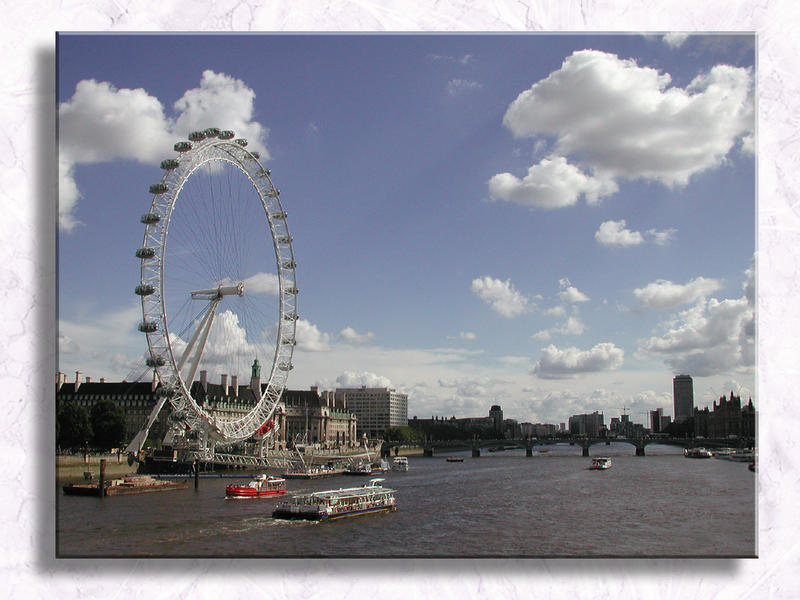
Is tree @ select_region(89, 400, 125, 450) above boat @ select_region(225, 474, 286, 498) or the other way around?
above

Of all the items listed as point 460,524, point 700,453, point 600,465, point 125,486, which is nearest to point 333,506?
point 460,524

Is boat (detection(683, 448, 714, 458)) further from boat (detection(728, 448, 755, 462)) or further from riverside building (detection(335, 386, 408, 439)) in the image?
riverside building (detection(335, 386, 408, 439))

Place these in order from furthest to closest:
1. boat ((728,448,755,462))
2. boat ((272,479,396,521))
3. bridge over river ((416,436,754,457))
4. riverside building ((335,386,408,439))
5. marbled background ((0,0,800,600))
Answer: riverside building ((335,386,408,439)) → bridge over river ((416,436,754,457)) → boat ((728,448,755,462)) → boat ((272,479,396,521)) → marbled background ((0,0,800,600))

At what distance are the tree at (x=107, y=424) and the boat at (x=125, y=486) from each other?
2049 millimetres

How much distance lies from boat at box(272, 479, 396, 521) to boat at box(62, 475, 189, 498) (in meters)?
6.00

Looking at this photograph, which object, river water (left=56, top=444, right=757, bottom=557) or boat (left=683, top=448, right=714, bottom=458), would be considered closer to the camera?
river water (left=56, top=444, right=757, bottom=557)

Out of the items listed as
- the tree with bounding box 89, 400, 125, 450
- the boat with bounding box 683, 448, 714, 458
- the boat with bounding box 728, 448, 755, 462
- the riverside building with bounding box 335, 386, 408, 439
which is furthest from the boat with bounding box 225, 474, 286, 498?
the riverside building with bounding box 335, 386, 408, 439

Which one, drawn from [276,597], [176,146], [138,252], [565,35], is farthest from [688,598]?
[138,252]

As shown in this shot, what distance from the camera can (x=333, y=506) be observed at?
20234mm

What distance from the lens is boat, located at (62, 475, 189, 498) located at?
23.5 m

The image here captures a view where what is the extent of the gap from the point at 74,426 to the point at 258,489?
6.21 meters

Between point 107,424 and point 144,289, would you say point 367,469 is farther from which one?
→ point 144,289

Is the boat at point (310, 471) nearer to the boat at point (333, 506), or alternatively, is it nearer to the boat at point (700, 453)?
the boat at point (333, 506)

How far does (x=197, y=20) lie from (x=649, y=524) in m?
13.4
